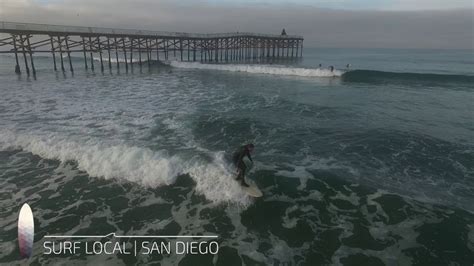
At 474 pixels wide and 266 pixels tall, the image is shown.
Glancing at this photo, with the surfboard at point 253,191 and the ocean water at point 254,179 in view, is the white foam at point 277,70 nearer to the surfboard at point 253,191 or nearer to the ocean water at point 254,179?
the ocean water at point 254,179

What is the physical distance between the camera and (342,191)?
9695 millimetres

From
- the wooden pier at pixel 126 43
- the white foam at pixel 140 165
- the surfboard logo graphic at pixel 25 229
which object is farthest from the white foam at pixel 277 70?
the surfboard logo graphic at pixel 25 229

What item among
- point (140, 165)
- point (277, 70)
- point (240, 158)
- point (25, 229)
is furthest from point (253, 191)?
point (277, 70)

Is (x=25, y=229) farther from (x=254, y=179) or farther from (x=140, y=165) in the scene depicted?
(x=254, y=179)

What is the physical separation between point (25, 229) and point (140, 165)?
161 inches

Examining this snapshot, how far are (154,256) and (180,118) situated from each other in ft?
38.3

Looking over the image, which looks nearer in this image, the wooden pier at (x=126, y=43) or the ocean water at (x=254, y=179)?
the ocean water at (x=254, y=179)

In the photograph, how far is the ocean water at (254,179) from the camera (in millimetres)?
7316

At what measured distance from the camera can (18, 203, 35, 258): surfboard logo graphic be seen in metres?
7.16

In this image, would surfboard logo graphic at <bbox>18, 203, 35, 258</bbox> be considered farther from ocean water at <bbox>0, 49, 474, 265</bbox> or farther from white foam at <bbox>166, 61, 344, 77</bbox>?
white foam at <bbox>166, 61, 344, 77</bbox>

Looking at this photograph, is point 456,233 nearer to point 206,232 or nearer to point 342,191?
point 342,191

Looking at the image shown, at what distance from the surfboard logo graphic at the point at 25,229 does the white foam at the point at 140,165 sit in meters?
2.88

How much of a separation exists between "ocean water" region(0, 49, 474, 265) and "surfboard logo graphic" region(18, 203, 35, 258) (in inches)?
7.3

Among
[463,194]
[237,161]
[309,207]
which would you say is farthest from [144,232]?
[463,194]
